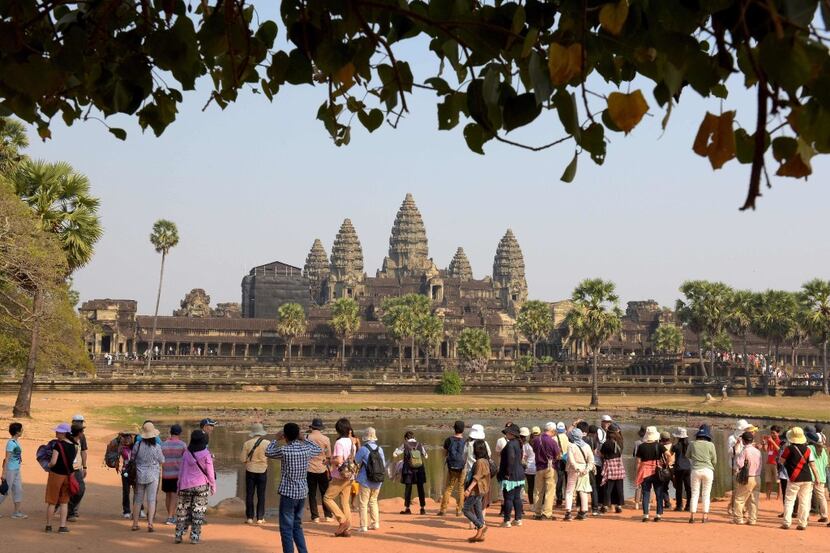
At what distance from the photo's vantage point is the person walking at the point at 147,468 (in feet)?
42.5

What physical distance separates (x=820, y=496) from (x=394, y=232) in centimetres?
16419

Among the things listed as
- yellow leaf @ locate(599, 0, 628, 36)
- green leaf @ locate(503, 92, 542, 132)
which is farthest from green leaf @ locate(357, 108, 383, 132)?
yellow leaf @ locate(599, 0, 628, 36)

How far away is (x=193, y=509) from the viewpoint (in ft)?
40.0

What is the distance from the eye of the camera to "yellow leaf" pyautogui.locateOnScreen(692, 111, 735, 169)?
10.8ft

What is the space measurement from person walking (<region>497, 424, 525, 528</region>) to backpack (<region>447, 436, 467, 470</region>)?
73 cm

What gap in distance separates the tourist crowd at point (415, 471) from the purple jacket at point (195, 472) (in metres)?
0.01

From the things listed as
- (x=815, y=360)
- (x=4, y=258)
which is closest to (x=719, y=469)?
(x=4, y=258)

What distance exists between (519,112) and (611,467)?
42.9 ft

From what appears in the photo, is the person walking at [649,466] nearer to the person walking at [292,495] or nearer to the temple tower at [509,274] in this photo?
the person walking at [292,495]

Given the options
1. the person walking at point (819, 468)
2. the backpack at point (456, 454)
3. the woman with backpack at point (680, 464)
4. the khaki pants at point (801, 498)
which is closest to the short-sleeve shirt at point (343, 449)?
the backpack at point (456, 454)

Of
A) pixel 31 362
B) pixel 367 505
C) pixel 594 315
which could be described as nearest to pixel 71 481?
pixel 367 505

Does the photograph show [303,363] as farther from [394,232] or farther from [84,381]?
[394,232]

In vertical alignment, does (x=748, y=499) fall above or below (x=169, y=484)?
below

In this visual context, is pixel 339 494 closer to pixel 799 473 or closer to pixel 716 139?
pixel 799 473
